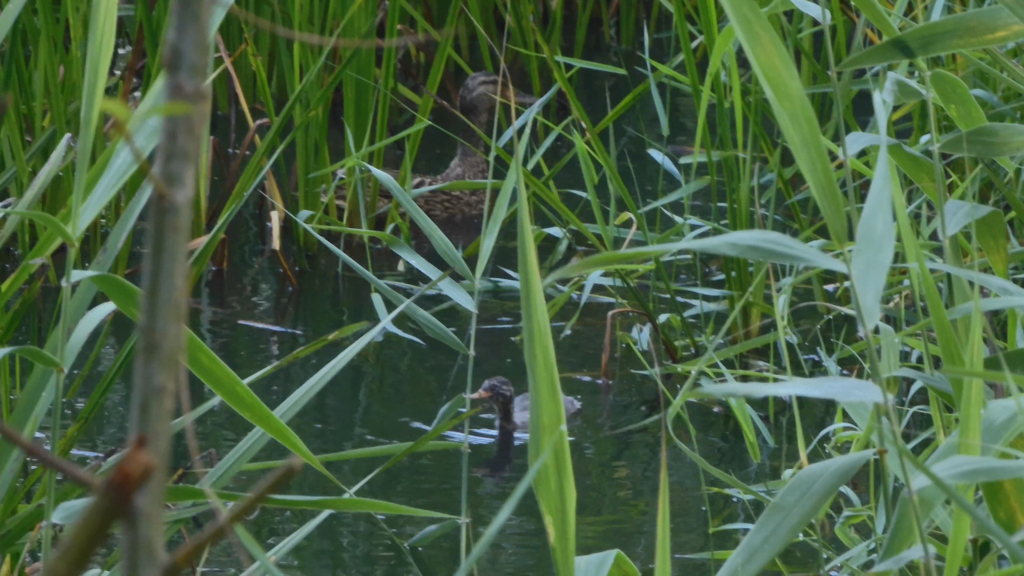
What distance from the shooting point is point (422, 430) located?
2.18 meters

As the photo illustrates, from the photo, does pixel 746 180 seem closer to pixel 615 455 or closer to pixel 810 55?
pixel 810 55

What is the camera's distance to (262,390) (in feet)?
7.72

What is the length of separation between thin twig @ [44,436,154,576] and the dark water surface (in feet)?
4.29

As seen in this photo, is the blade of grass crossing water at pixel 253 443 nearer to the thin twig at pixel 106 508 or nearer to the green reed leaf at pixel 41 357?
the green reed leaf at pixel 41 357

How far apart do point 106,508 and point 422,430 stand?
1.81 metres

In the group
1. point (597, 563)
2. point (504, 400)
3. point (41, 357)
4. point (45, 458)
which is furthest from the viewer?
point (504, 400)

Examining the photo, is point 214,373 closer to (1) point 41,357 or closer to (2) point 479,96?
(1) point 41,357

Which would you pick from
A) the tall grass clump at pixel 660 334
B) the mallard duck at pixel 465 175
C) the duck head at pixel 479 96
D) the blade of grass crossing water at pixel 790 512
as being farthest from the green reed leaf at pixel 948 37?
the duck head at pixel 479 96

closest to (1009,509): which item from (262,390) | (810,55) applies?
(810,55)

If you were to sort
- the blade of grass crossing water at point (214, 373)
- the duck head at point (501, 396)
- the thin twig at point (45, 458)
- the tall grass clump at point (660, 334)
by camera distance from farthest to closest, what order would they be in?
the duck head at point (501, 396), the blade of grass crossing water at point (214, 373), the tall grass clump at point (660, 334), the thin twig at point (45, 458)

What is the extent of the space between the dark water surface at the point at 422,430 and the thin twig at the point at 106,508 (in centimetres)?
131

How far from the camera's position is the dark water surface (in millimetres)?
1761

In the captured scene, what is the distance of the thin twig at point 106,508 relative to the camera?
369mm

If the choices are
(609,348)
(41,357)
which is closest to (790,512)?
(41,357)
